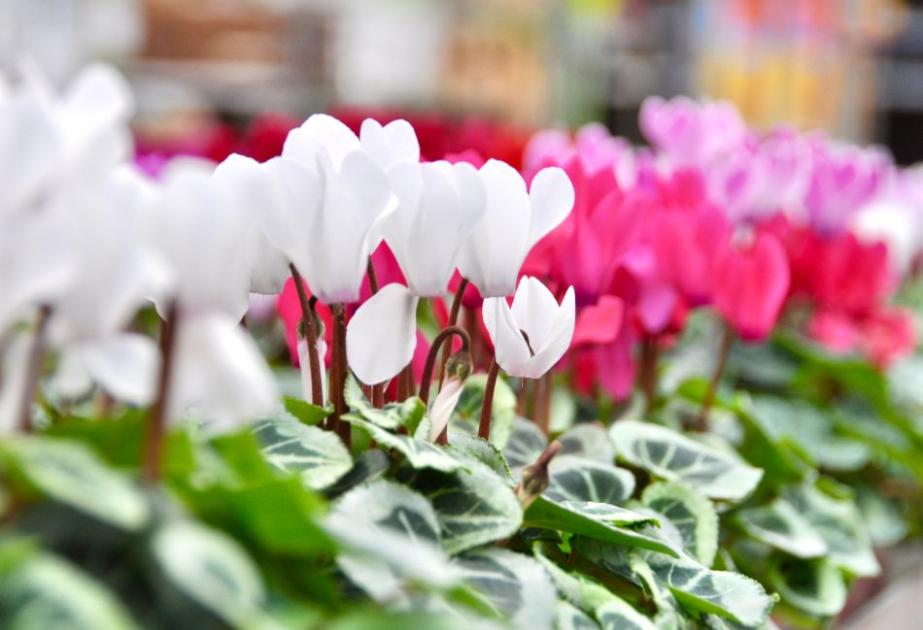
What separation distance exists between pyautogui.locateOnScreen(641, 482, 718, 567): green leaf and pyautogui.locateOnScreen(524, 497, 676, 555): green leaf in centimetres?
16

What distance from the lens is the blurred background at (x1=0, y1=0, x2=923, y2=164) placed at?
4348mm

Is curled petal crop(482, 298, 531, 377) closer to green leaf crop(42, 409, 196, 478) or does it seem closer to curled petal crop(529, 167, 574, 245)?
curled petal crop(529, 167, 574, 245)

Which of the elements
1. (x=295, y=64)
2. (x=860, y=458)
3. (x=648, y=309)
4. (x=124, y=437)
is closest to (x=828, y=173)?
(x=860, y=458)

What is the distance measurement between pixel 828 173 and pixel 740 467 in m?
0.86

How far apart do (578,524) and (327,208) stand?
0.67ft

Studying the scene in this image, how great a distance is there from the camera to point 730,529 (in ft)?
3.48

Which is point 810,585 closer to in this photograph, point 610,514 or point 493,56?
point 610,514

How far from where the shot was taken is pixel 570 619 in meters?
0.61

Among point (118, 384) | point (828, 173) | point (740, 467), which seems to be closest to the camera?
point (118, 384)

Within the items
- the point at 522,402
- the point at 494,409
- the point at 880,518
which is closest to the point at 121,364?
the point at 494,409

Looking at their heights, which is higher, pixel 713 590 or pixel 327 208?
pixel 327 208

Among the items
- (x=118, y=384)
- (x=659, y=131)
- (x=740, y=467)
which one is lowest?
(x=740, y=467)

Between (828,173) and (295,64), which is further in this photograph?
(295,64)

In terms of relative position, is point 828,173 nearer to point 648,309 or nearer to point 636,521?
point 648,309
